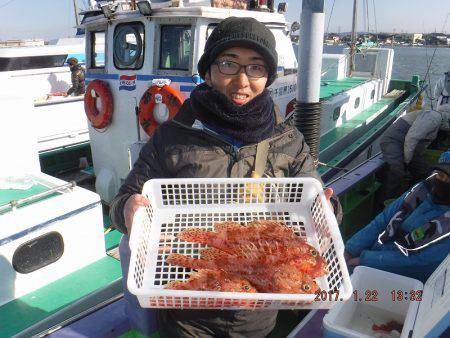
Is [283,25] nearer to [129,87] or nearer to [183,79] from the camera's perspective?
[183,79]

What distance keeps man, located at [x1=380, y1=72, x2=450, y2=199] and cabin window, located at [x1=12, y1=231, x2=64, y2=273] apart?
4.01 m

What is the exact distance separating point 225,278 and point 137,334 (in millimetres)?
976

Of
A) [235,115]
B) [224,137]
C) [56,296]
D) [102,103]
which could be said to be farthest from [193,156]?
[102,103]

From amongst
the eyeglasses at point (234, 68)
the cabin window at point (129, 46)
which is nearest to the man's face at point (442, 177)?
the eyeglasses at point (234, 68)

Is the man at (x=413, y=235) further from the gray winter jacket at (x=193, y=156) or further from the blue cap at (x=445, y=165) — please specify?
the gray winter jacket at (x=193, y=156)

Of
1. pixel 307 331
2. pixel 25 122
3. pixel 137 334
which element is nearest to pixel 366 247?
pixel 307 331

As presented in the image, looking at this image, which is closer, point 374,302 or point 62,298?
point 374,302

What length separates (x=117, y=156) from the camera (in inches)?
216

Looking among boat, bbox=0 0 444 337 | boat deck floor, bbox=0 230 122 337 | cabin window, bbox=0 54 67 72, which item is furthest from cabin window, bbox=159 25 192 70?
cabin window, bbox=0 54 67 72

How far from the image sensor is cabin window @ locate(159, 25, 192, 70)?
4.52 metres

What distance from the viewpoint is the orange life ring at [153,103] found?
4.28 m

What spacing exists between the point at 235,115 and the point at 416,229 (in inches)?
67.4

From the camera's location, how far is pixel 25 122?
388 centimetres

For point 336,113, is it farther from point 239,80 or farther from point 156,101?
point 239,80
